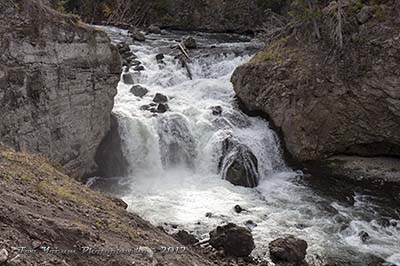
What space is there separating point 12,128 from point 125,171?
17.6 feet

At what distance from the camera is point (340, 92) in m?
18.8

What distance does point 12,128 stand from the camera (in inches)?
545

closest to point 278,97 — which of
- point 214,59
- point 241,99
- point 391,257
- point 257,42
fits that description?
point 241,99

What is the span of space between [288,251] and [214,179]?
6.18m

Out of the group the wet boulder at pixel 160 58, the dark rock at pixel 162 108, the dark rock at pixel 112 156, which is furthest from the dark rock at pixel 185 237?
the wet boulder at pixel 160 58

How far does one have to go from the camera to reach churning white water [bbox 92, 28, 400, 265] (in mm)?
13984

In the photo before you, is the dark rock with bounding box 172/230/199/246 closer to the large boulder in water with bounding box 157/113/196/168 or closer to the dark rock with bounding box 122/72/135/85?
the large boulder in water with bounding box 157/113/196/168

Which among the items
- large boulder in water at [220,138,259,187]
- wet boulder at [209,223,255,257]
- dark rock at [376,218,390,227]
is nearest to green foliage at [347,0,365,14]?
large boulder in water at [220,138,259,187]

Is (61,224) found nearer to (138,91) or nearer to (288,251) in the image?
(288,251)

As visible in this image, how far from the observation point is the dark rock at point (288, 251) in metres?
12.1

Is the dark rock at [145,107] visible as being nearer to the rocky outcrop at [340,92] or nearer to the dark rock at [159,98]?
the dark rock at [159,98]

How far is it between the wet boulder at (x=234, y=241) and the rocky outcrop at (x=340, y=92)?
7.71m

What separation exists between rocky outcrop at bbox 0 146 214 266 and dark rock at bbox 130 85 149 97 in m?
11.1

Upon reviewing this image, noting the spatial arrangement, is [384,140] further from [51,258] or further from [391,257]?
[51,258]
